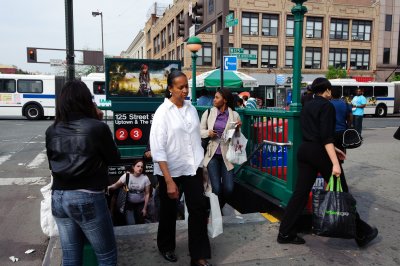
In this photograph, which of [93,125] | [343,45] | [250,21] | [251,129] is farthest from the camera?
[343,45]

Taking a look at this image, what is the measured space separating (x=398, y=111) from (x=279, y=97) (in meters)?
10.7

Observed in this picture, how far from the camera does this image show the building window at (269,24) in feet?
125

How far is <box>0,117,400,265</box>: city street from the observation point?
12.8 ft

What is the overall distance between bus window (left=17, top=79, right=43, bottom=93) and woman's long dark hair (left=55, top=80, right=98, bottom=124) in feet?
73.9

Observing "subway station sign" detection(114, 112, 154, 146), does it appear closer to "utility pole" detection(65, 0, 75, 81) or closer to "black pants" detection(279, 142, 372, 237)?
"utility pole" detection(65, 0, 75, 81)

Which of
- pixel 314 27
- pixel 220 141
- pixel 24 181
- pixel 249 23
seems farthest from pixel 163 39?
pixel 220 141

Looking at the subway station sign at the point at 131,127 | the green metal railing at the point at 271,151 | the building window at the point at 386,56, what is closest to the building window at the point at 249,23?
the building window at the point at 386,56

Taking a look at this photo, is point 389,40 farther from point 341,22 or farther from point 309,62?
point 309,62

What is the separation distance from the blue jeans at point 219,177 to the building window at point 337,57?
39243 millimetres

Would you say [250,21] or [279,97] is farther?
[250,21]

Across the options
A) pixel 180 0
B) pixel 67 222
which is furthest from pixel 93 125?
pixel 180 0

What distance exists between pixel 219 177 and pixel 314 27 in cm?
3892

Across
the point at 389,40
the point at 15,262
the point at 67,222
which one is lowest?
the point at 15,262

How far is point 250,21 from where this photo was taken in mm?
37500
